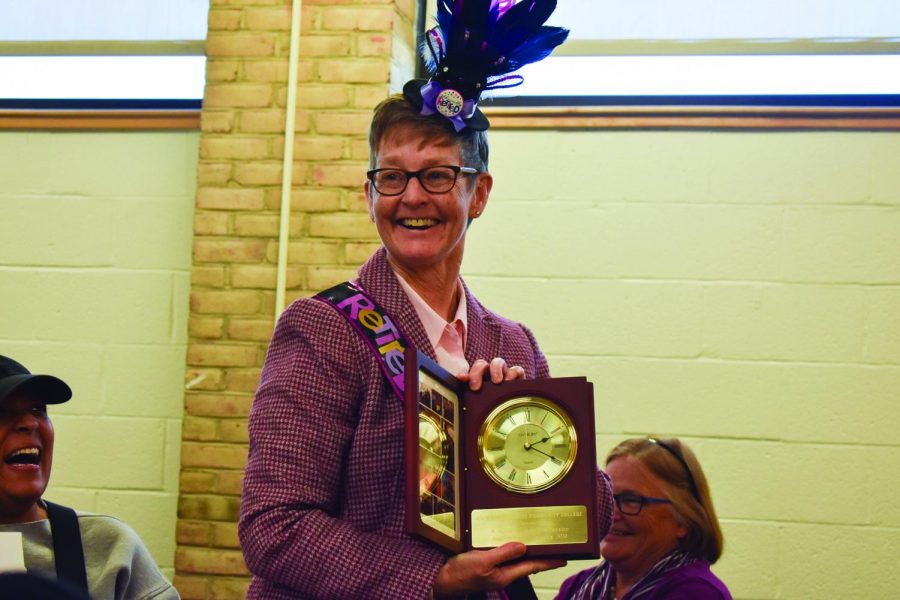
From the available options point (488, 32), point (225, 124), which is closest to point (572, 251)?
point (225, 124)

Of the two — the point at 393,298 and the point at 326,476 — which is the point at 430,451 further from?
the point at 393,298

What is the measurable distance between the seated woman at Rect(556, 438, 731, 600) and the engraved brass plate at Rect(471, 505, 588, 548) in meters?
1.30

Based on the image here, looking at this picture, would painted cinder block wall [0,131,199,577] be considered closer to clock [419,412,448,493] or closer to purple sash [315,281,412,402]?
purple sash [315,281,412,402]

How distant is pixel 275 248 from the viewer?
12.3ft

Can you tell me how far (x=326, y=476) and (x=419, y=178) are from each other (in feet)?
1.68

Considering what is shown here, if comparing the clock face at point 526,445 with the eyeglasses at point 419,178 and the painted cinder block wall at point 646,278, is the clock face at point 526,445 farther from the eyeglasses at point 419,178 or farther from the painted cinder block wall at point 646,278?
the painted cinder block wall at point 646,278

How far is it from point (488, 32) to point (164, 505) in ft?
8.16

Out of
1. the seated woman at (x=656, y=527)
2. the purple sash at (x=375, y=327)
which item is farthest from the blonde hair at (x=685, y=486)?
the purple sash at (x=375, y=327)

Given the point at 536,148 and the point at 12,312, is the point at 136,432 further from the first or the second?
the point at 536,148

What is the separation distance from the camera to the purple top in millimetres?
2795

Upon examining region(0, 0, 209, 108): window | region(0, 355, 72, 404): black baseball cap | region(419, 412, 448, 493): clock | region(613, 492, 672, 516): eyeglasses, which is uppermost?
region(0, 0, 209, 108): window

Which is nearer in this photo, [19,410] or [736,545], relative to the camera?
[19,410]

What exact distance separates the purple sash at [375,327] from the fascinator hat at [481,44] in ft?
1.09

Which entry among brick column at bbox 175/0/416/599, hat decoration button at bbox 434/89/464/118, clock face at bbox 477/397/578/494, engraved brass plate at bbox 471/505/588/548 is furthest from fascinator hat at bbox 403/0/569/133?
brick column at bbox 175/0/416/599
